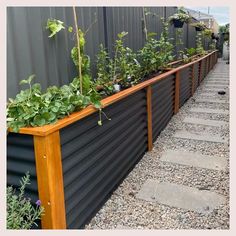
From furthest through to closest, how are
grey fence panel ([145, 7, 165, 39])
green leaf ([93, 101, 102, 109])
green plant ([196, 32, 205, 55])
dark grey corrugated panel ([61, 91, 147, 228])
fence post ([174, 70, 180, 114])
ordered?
1. green plant ([196, 32, 205, 55])
2. fence post ([174, 70, 180, 114])
3. grey fence panel ([145, 7, 165, 39])
4. green leaf ([93, 101, 102, 109])
5. dark grey corrugated panel ([61, 91, 147, 228])

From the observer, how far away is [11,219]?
1.54 meters

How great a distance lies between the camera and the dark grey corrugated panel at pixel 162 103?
3.72 m

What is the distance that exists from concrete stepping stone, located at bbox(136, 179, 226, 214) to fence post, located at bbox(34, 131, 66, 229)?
0.99m

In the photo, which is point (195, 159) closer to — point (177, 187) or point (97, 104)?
point (177, 187)

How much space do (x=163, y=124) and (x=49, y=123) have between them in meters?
2.88

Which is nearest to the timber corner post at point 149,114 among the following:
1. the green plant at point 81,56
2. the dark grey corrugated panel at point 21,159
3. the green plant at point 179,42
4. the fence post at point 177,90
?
the green plant at point 81,56

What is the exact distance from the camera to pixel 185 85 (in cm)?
589

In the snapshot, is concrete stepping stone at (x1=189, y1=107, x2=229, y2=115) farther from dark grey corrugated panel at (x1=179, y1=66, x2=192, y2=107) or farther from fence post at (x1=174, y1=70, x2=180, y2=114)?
fence post at (x1=174, y1=70, x2=180, y2=114)

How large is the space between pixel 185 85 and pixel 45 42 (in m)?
4.24

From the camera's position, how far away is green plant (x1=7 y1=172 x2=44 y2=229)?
156cm

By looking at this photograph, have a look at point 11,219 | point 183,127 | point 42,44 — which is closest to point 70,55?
point 42,44

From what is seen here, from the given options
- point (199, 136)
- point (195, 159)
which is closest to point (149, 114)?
point (195, 159)

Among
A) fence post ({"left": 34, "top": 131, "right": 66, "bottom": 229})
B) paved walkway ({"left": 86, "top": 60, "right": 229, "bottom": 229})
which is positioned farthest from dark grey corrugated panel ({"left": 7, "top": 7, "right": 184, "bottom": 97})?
paved walkway ({"left": 86, "top": 60, "right": 229, "bottom": 229})

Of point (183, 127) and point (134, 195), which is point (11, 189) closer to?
point (134, 195)
